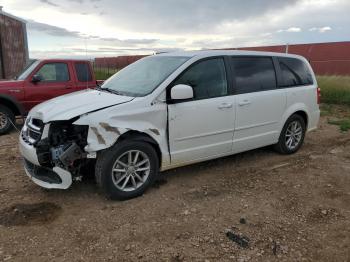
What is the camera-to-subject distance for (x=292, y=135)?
6398 mm

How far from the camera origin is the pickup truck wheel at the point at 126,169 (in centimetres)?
418

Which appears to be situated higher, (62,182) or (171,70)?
(171,70)

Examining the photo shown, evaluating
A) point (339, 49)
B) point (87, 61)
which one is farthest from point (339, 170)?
point (339, 49)

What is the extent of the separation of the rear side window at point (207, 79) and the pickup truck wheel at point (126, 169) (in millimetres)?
1009

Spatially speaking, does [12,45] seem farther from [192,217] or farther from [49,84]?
[192,217]

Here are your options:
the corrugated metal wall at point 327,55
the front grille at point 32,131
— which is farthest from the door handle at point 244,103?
the corrugated metal wall at point 327,55

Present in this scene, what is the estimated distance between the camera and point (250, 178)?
5.25m

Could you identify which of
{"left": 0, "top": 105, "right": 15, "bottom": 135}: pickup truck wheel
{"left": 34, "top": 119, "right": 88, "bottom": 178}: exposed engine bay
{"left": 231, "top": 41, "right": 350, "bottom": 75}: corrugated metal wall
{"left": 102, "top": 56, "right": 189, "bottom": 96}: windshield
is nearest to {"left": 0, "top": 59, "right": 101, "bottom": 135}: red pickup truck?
{"left": 0, "top": 105, "right": 15, "bottom": 135}: pickup truck wheel

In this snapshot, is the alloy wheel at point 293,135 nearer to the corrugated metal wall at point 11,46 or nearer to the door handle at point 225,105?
the door handle at point 225,105

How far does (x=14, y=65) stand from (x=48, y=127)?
734 inches

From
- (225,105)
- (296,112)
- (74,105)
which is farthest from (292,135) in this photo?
(74,105)

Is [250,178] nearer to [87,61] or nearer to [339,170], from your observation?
[339,170]

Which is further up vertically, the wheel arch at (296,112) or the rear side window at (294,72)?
the rear side window at (294,72)

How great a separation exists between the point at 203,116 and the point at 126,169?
126 centimetres
